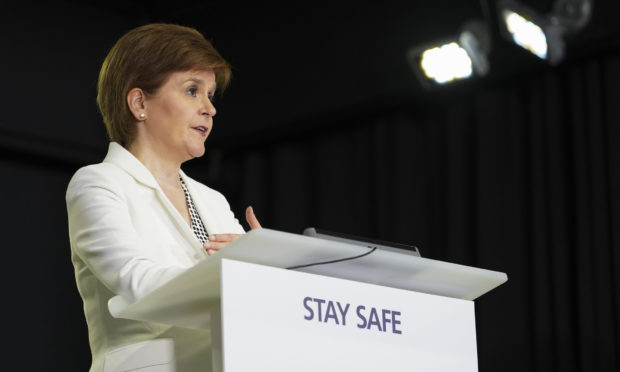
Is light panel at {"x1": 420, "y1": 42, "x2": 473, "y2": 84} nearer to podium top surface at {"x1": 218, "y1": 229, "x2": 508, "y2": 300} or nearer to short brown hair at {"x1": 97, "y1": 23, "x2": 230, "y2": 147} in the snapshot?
short brown hair at {"x1": 97, "y1": 23, "x2": 230, "y2": 147}

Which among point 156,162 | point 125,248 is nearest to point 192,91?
point 156,162

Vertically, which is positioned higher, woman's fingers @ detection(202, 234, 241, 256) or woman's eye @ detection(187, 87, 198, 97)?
woman's eye @ detection(187, 87, 198, 97)

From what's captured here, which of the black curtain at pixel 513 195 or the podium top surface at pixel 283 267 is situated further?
the black curtain at pixel 513 195

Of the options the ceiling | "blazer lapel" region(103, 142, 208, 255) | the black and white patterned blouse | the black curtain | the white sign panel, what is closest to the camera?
the white sign panel

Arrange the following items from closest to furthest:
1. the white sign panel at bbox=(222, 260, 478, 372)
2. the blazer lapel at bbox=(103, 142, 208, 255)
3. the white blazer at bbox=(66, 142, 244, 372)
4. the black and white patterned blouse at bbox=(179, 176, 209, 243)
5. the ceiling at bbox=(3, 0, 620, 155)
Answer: the white sign panel at bbox=(222, 260, 478, 372) → the white blazer at bbox=(66, 142, 244, 372) → the blazer lapel at bbox=(103, 142, 208, 255) → the black and white patterned blouse at bbox=(179, 176, 209, 243) → the ceiling at bbox=(3, 0, 620, 155)

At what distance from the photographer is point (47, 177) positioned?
5.67 metres

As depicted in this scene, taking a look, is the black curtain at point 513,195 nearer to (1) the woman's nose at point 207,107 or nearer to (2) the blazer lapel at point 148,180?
(1) the woman's nose at point 207,107

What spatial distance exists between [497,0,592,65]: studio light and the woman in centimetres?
206

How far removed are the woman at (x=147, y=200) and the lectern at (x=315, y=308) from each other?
0.39ft

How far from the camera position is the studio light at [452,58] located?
14.9 ft

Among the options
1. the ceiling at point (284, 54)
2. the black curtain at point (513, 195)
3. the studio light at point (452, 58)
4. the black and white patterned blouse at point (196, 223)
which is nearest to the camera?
the black and white patterned blouse at point (196, 223)

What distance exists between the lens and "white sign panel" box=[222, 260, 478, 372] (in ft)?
5.00

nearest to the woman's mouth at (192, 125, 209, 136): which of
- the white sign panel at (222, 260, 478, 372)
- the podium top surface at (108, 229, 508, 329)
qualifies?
the podium top surface at (108, 229, 508, 329)

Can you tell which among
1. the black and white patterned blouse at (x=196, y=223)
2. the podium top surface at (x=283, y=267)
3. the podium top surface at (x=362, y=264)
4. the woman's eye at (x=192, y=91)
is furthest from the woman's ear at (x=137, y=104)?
the podium top surface at (x=362, y=264)
